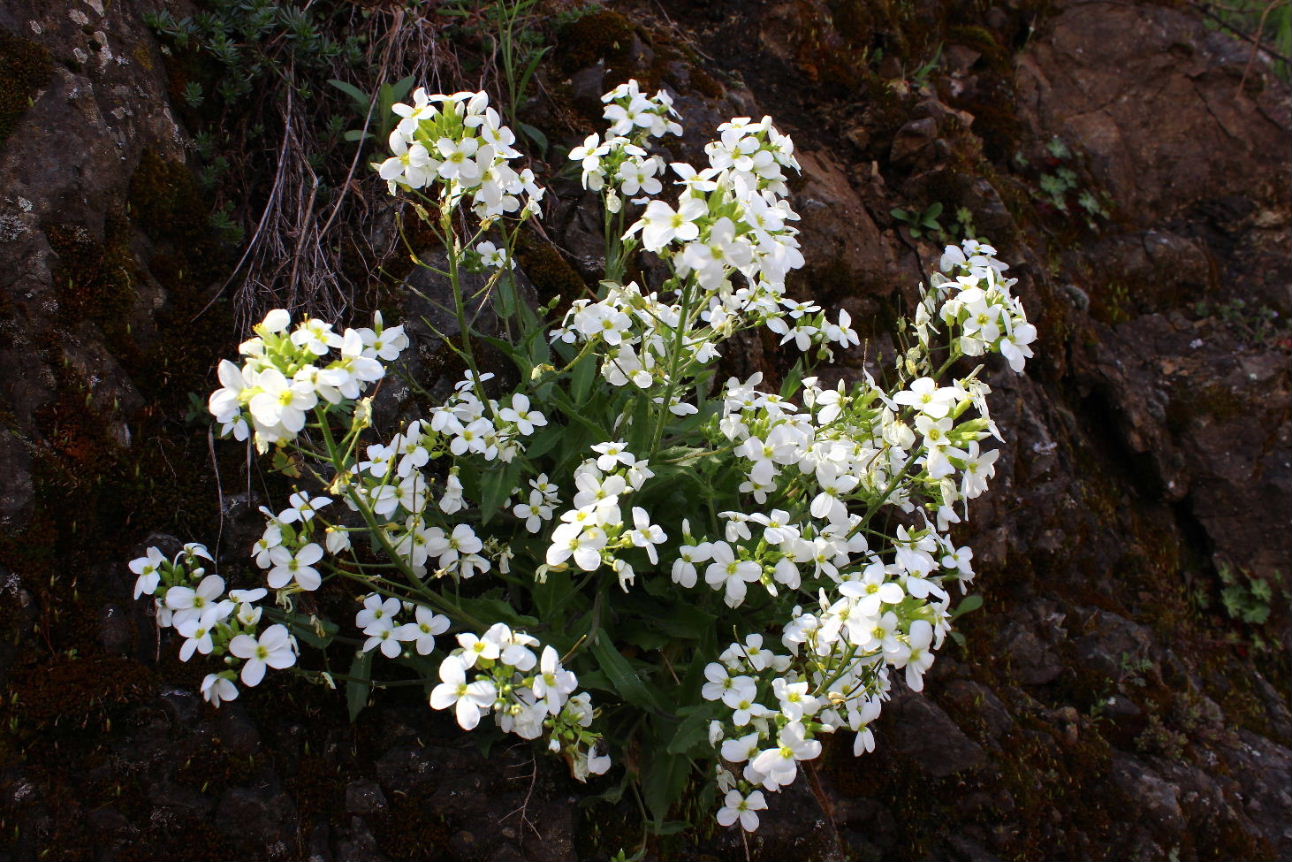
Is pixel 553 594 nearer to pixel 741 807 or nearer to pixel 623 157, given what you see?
pixel 741 807

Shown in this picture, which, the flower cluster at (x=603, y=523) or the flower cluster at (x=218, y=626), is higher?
the flower cluster at (x=603, y=523)

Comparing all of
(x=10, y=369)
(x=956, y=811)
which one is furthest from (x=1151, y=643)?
(x=10, y=369)

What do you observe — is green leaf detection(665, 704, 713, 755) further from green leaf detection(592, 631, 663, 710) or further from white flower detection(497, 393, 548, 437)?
white flower detection(497, 393, 548, 437)

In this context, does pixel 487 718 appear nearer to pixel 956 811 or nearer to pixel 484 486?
pixel 484 486

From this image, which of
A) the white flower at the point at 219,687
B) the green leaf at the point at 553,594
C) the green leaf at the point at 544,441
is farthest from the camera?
the green leaf at the point at 544,441

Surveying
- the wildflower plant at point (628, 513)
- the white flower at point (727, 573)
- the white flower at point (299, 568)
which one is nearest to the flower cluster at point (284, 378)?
the wildflower plant at point (628, 513)

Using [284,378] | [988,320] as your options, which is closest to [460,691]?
[284,378]

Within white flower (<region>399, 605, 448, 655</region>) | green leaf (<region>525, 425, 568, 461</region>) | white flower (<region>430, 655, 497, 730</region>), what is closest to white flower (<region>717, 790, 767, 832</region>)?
white flower (<region>430, 655, 497, 730</region>)

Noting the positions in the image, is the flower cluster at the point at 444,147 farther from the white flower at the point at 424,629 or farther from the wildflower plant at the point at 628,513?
the white flower at the point at 424,629
